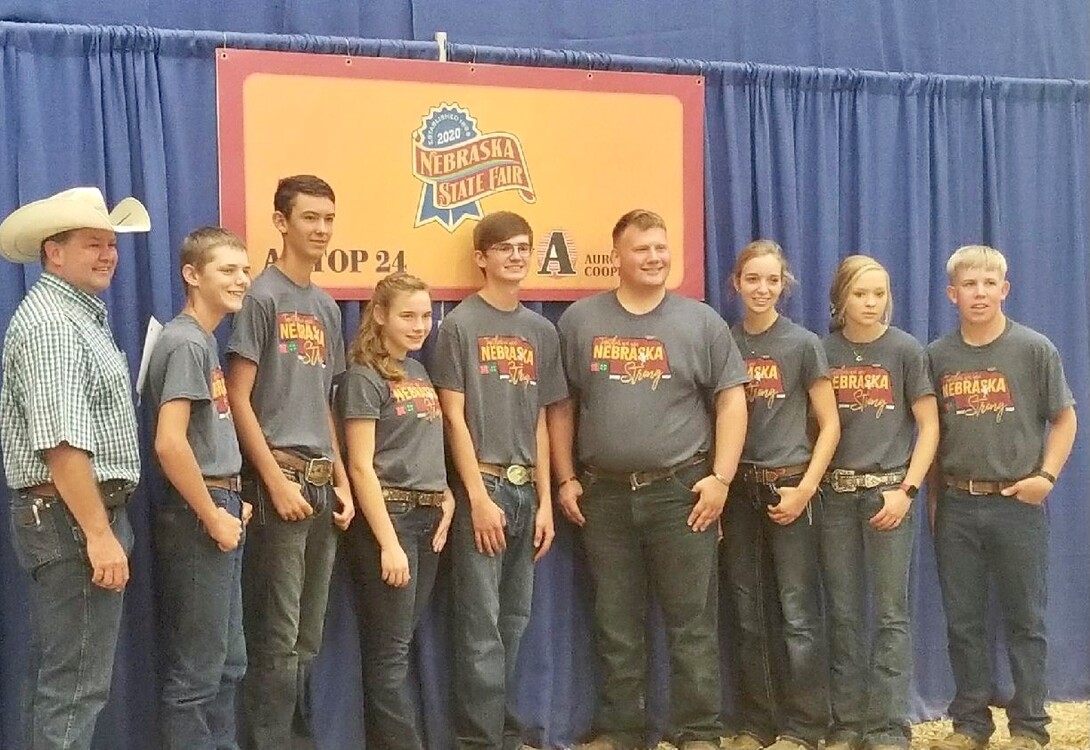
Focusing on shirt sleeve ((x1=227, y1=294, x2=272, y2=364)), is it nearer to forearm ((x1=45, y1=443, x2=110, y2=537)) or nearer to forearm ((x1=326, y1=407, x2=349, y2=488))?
forearm ((x1=326, y1=407, x2=349, y2=488))

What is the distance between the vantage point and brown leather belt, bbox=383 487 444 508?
3158 millimetres

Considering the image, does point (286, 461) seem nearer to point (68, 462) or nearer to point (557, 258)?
point (68, 462)

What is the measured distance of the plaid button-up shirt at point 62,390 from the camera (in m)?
2.47

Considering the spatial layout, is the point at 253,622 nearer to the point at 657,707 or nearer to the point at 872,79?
the point at 657,707

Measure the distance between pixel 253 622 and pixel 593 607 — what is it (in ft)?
3.34

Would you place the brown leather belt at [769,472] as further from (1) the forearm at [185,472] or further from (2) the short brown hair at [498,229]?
(1) the forearm at [185,472]

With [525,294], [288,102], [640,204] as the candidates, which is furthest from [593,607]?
[288,102]

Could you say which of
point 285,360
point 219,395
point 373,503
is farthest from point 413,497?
point 219,395

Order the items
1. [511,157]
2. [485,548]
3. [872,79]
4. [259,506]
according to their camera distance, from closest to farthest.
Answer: [259,506]
[485,548]
[511,157]
[872,79]

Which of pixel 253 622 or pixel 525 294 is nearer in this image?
pixel 253 622

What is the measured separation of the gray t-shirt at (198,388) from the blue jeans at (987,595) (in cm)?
200

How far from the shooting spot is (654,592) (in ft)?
11.4

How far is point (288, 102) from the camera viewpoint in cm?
328

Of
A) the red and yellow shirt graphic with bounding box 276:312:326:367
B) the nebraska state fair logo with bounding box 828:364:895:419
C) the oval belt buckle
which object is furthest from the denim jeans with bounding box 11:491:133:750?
the nebraska state fair logo with bounding box 828:364:895:419
